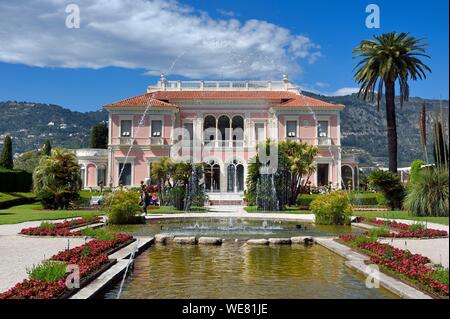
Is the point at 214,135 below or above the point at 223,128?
below

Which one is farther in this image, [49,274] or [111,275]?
[111,275]

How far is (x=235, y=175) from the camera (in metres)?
44.4

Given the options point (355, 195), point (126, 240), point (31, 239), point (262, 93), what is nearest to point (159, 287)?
point (126, 240)

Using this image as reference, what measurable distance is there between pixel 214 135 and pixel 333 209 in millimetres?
28453

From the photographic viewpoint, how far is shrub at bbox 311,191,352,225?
19.1 meters

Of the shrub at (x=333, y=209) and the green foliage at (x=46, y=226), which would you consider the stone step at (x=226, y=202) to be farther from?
the green foliage at (x=46, y=226)

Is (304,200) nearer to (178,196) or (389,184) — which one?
(389,184)

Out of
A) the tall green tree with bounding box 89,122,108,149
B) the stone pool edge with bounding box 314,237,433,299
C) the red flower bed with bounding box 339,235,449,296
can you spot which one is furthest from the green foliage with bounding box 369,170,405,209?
the tall green tree with bounding box 89,122,108,149

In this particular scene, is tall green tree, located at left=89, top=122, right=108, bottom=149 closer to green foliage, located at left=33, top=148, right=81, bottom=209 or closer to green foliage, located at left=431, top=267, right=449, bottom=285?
green foliage, located at left=33, top=148, right=81, bottom=209

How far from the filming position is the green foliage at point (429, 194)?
19156 millimetres

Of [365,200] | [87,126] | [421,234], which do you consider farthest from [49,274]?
[87,126]

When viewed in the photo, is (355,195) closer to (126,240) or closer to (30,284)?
(126,240)

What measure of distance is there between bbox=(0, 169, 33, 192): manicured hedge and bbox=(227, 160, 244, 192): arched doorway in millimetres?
17232

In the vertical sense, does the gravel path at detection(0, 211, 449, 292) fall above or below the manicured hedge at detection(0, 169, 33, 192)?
below
